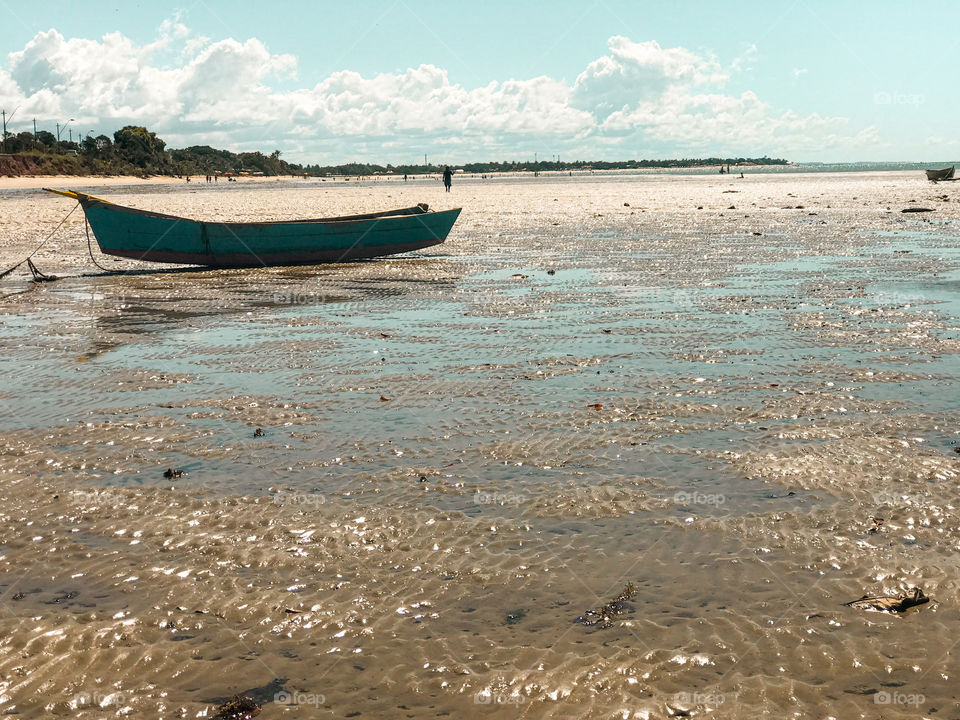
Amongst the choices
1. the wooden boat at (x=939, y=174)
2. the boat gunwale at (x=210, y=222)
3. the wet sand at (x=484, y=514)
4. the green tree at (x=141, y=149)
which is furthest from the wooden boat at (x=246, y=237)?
the green tree at (x=141, y=149)

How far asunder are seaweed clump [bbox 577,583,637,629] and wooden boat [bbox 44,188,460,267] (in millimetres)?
18042

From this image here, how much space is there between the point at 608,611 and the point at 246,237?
18485mm

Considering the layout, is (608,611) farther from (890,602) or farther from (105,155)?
(105,155)

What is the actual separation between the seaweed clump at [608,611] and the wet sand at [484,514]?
45 millimetres

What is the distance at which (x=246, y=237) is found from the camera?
68.5 ft

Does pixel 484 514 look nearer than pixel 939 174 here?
Yes

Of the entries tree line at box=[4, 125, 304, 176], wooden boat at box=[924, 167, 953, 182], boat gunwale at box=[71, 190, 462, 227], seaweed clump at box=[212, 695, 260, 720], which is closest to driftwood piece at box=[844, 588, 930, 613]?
seaweed clump at box=[212, 695, 260, 720]

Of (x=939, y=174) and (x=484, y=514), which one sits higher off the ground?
(x=939, y=174)

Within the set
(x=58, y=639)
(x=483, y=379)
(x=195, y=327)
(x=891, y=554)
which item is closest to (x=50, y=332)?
(x=195, y=327)

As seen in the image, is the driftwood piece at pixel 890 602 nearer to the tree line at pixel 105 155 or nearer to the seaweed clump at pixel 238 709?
the seaweed clump at pixel 238 709

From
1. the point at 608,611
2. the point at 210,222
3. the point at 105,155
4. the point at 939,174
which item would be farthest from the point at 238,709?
the point at 105,155

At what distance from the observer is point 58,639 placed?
412 centimetres

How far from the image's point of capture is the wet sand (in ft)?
12.4

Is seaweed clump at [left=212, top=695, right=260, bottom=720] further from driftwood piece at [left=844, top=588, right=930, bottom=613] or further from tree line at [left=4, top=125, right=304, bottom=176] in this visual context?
tree line at [left=4, top=125, right=304, bottom=176]
